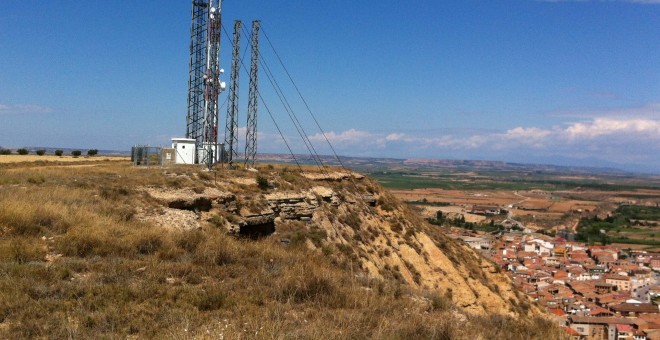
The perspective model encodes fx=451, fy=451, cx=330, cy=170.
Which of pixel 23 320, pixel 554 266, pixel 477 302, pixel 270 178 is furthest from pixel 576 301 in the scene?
pixel 23 320

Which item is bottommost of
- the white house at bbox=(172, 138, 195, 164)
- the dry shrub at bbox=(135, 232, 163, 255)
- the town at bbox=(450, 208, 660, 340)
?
the town at bbox=(450, 208, 660, 340)

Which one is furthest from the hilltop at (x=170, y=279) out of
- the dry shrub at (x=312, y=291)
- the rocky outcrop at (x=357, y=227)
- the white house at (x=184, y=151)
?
the white house at (x=184, y=151)

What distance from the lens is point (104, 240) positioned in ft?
30.0

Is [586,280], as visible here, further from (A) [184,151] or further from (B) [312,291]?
(B) [312,291]

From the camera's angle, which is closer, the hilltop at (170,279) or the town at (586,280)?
the hilltop at (170,279)

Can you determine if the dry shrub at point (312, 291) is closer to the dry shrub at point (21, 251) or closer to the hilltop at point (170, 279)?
the hilltop at point (170, 279)

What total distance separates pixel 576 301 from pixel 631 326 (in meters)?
10.6

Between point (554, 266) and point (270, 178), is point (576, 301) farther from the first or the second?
point (270, 178)

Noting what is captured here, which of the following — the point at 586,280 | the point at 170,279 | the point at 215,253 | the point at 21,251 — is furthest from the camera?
the point at 586,280

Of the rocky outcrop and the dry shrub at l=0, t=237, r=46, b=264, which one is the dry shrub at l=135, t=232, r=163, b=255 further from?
the rocky outcrop

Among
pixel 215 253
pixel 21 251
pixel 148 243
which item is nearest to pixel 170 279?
pixel 215 253

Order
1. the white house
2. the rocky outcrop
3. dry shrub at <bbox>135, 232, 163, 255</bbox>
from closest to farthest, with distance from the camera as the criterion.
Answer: dry shrub at <bbox>135, 232, 163, 255</bbox> < the rocky outcrop < the white house

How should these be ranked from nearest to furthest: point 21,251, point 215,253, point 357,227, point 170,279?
point 170,279, point 21,251, point 215,253, point 357,227

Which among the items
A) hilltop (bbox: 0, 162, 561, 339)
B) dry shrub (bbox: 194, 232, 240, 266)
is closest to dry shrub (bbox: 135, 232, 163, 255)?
hilltop (bbox: 0, 162, 561, 339)
